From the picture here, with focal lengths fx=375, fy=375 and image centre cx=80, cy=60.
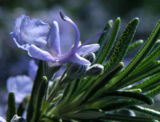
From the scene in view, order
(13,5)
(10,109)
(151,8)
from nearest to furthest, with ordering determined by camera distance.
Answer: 1. (10,109)
2. (13,5)
3. (151,8)

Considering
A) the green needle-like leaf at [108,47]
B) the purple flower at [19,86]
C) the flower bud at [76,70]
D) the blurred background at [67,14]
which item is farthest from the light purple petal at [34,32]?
the blurred background at [67,14]

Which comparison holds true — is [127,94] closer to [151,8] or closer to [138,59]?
[138,59]

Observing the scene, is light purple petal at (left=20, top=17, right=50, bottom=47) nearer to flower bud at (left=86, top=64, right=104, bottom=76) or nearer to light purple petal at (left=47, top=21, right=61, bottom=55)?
light purple petal at (left=47, top=21, right=61, bottom=55)

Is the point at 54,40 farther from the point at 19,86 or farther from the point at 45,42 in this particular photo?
the point at 19,86

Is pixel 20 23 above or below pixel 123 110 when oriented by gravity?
above

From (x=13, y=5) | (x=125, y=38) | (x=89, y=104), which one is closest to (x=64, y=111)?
(x=89, y=104)

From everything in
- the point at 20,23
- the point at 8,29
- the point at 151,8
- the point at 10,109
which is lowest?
the point at 10,109

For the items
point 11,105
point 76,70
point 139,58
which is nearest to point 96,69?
point 76,70

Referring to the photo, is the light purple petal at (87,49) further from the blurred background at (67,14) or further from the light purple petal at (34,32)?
the blurred background at (67,14)
